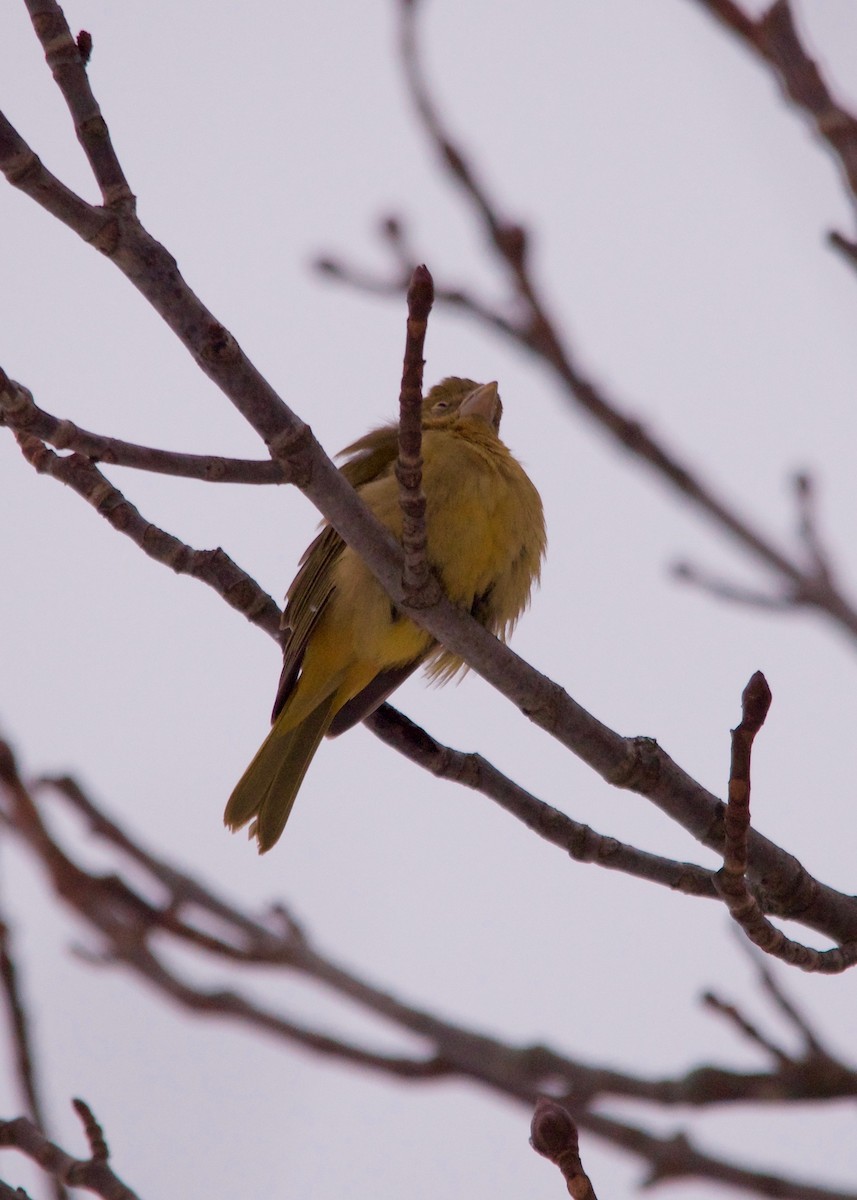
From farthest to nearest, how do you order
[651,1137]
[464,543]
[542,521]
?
[542,521] < [464,543] < [651,1137]

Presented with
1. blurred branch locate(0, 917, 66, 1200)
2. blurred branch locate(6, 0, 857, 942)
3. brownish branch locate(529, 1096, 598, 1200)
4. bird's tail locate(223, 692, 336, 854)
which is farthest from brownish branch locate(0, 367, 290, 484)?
bird's tail locate(223, 692, 336, 854)

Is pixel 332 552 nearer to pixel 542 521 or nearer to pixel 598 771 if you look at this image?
pixel 542 521

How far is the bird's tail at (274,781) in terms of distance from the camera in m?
4.66

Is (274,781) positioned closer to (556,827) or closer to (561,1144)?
(556,827)

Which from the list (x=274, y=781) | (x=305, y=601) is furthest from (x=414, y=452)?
(x=274, y=781)

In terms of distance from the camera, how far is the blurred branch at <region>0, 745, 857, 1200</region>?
2.55m

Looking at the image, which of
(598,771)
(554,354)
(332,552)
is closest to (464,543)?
(332,552)

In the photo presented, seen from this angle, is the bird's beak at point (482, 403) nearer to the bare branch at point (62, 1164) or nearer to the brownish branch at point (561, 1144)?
the bare branch at point (62, 1164)

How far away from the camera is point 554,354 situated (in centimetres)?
278

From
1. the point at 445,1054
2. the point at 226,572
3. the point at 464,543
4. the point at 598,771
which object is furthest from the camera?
the point at 464,543

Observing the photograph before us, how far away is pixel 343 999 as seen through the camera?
2.80 metres

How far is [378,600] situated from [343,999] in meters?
1.70

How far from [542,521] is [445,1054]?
227 cm

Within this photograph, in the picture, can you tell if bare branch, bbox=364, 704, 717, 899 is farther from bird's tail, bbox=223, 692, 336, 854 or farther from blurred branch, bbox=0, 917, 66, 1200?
blurred branch, bbox=0, 917, 66, 1200
